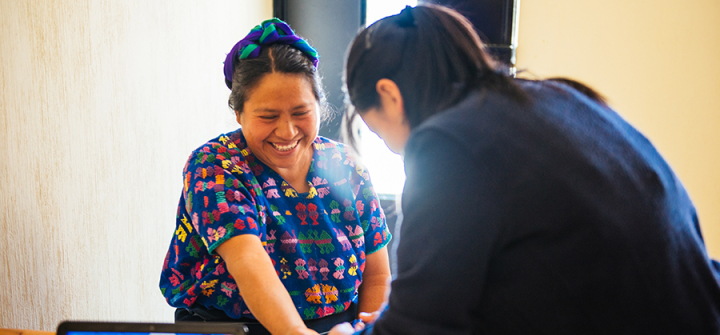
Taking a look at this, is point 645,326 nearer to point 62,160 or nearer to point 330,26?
point 62,160

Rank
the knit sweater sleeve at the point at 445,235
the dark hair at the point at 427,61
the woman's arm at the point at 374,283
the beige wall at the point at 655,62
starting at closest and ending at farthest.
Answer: the knit sweater sleeve at the point at 445,235, the dark hair at the point at 427,61, the woman's arm at the point at 374,283, the beige wall at the point at 655,62

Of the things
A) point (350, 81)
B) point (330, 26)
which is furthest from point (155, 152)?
point (330, 26)

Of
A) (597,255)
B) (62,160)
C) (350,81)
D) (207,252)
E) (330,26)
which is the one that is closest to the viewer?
(597,255)

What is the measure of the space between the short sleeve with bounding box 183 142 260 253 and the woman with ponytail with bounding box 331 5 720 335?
1.29 ft

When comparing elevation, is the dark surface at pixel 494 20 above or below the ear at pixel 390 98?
above

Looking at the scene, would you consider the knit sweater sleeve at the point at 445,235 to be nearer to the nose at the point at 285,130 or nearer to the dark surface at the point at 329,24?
the nose at the point at 285,130

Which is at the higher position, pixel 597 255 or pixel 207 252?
pixel 597 255

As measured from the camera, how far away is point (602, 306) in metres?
0.58

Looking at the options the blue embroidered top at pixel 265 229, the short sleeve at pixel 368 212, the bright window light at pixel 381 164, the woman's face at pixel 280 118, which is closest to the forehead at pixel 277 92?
the woman's face at pixel 280 118

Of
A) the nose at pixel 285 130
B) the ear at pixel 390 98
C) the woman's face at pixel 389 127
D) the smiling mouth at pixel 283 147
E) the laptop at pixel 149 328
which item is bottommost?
the laptop at pixel 149 328

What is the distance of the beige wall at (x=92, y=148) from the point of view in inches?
40.2

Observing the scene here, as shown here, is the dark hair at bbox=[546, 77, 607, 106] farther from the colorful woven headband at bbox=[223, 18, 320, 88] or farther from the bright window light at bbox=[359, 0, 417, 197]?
the bright window light at bbox=[359, 0, 417, 197]

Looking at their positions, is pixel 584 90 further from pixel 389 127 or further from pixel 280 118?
pixel 280 118

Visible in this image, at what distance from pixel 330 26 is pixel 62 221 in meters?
1.51
